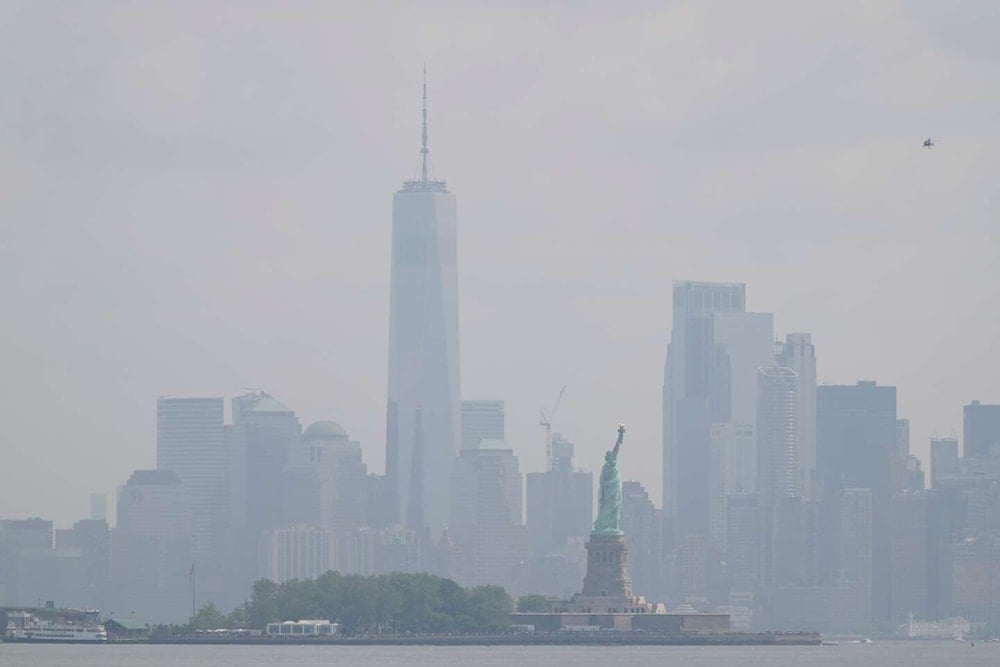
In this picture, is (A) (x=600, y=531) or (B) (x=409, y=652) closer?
(B) (x=409, y=652)

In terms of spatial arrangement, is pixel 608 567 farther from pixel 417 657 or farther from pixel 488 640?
pixel 417 657

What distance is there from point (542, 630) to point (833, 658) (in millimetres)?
19434

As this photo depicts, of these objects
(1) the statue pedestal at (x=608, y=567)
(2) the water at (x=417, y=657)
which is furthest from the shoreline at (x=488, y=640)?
(1) the statue pedestal at (x=608, y=567)

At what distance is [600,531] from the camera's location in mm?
197875

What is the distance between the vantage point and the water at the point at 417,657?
162 meters

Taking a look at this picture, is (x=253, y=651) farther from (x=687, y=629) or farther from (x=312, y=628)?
(x=687, y=629)

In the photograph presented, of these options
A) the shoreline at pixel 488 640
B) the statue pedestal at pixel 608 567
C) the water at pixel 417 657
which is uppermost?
the statue pedestal at pixel 608 567

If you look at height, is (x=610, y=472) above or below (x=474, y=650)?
above

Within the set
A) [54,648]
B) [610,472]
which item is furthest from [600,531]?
[54,648]

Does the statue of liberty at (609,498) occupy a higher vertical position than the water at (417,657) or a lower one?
higher

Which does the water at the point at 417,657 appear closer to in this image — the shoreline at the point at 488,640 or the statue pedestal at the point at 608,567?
the shoreline at the point at 488,640

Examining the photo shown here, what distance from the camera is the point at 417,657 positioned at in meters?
174

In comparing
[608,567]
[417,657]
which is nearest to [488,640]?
[608,567]

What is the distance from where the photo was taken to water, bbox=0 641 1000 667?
6378 inches
